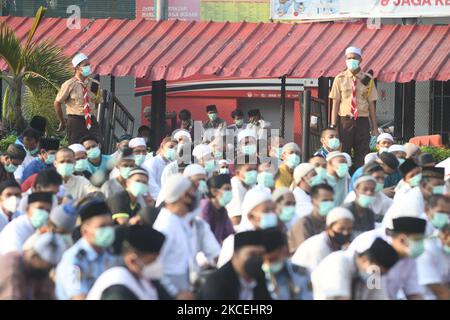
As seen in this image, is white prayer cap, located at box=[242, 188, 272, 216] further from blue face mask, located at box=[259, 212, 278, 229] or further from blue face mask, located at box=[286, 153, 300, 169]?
blue face mask, located at box=[286, 153, 300, 169]

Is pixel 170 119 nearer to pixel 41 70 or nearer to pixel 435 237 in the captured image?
pixel 41 70

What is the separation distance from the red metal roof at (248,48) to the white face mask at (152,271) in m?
12.3

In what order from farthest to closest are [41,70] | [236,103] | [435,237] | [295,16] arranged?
[236,103]
[295,16]
[41,70]
[435,237]

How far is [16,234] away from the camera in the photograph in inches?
479

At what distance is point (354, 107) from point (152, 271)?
1044 centimetres

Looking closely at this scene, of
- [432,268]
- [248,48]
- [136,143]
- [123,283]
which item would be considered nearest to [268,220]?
[432,268]

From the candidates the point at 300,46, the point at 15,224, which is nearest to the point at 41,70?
the point at 300,46

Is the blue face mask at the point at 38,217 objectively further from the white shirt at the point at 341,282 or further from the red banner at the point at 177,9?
the red banner at the point at 177,9

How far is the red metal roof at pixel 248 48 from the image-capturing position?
22.2 meters

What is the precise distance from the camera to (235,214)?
1539 centimetres

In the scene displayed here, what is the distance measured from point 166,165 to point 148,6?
56.4 ft

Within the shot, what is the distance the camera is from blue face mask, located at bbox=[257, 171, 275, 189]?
1612 centimetres

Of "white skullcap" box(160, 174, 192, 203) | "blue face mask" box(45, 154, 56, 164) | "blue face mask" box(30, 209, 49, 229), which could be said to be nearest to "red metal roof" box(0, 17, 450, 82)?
"blue face mask" box(45, 154, 56, 164)

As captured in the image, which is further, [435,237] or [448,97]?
[448,97]
